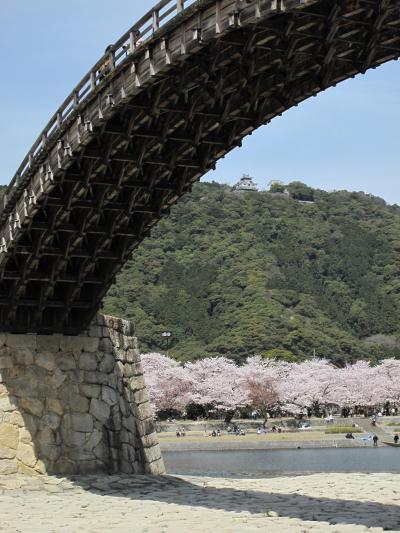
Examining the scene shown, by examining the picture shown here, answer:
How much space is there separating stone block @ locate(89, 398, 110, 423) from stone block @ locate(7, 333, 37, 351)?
241 cm

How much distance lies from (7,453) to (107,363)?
415cm

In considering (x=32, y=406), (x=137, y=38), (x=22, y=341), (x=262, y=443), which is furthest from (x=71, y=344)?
(x=262, y=443)

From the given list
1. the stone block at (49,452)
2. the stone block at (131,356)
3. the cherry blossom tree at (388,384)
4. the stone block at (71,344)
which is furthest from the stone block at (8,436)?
the cherry blossom tree at (388,384)

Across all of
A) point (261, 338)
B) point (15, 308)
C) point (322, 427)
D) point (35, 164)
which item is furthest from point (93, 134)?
point (261, 338)

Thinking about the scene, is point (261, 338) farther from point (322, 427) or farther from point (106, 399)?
point (106, 399)

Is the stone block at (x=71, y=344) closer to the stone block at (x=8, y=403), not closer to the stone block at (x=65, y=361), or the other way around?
the stone block at (x=65, y=361)

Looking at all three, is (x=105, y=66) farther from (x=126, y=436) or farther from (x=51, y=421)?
(x=126, y=436)

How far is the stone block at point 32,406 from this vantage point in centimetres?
2850

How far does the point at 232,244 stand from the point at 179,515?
116 metres

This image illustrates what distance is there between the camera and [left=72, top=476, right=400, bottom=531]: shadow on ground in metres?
21.2

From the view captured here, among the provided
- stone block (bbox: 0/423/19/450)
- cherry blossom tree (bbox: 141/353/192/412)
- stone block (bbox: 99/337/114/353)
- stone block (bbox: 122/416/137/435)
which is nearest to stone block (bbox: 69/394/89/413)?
stone block (bbox: 122/416/137/435)

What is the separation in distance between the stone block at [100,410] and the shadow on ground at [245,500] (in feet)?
6.23

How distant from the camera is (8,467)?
2800 cm

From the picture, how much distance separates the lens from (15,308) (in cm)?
2847
